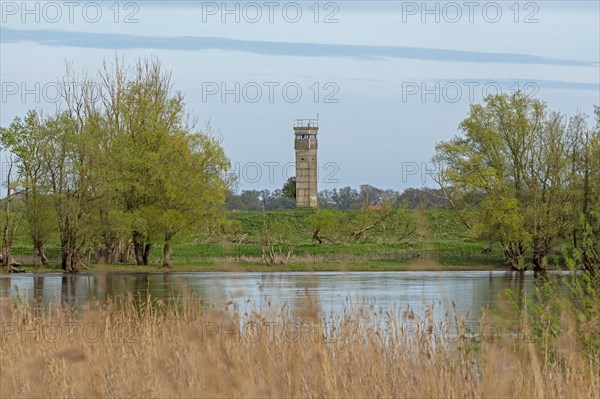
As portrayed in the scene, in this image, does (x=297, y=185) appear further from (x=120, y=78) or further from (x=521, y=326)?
(x=521, y=326)

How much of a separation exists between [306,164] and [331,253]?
51.0m

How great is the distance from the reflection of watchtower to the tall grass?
9558cm

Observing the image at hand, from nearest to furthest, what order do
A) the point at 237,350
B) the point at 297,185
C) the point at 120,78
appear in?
the point at 237,350 < the point at 120,78 < the point at 297,185

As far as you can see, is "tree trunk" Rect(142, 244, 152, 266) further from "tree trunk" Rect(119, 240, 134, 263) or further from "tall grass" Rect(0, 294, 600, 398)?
"tall grass" Rect(0, 294, 600, 398)

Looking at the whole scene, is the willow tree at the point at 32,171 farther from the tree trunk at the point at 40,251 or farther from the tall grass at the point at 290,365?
the tall grass at the point at 290,365

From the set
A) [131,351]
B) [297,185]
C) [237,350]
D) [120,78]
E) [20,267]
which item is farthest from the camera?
[297,185]

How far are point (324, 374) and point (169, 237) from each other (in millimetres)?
46705

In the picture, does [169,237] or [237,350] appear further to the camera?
[169,237]

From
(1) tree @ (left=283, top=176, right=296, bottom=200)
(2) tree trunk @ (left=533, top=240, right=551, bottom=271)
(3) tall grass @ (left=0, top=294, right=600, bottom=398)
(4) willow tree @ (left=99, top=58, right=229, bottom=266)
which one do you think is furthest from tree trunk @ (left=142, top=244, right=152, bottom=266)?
(1) tree @ (left=283, top=176, right=296, bottom=200)

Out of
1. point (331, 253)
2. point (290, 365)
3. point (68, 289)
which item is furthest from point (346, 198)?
point (290, 365)

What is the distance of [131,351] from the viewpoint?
41.8 ft

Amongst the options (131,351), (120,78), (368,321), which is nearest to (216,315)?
(131,351)

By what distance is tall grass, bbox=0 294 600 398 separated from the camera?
32.0ft

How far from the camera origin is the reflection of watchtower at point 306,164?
112 metres
